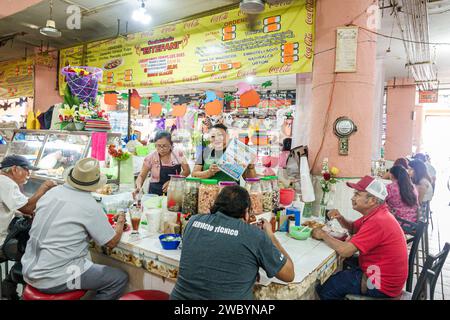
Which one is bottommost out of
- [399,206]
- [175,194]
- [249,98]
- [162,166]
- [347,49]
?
[399,206]

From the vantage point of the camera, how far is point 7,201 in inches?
113

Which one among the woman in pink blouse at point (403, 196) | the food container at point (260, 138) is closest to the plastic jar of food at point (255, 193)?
the woman in pink blouse at point (403, 196)

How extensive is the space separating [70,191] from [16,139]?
3872 millimetres

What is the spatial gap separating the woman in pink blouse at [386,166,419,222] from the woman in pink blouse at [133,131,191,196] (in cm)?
272

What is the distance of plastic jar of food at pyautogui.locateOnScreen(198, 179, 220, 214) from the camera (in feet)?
7.75

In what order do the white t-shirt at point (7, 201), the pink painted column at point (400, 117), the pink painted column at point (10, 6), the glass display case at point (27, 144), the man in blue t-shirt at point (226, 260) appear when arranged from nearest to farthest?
1. the man in blue t-shirt at point (226, 260)
2. the white t-shirt at point (7, 201)
3. the pink painted column at point (10, 6)
4. the glass display case at point (27, 144)
5. the pink painted column at point (400, 117)

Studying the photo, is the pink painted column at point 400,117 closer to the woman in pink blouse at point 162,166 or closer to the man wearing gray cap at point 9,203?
the woman in pink blouse at point 162,166

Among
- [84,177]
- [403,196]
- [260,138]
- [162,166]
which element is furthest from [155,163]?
[260,138]

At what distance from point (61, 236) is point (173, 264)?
0.77m

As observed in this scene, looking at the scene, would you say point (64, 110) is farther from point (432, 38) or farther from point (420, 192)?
point (432, 38)

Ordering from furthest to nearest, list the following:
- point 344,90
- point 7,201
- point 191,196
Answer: point 344,90 < point 7,201 < point 191,196

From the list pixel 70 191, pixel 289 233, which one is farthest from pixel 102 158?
pixel 289 233

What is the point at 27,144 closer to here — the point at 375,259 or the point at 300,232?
the point at 300,232

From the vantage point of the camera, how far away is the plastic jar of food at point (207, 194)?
2.36 meters
